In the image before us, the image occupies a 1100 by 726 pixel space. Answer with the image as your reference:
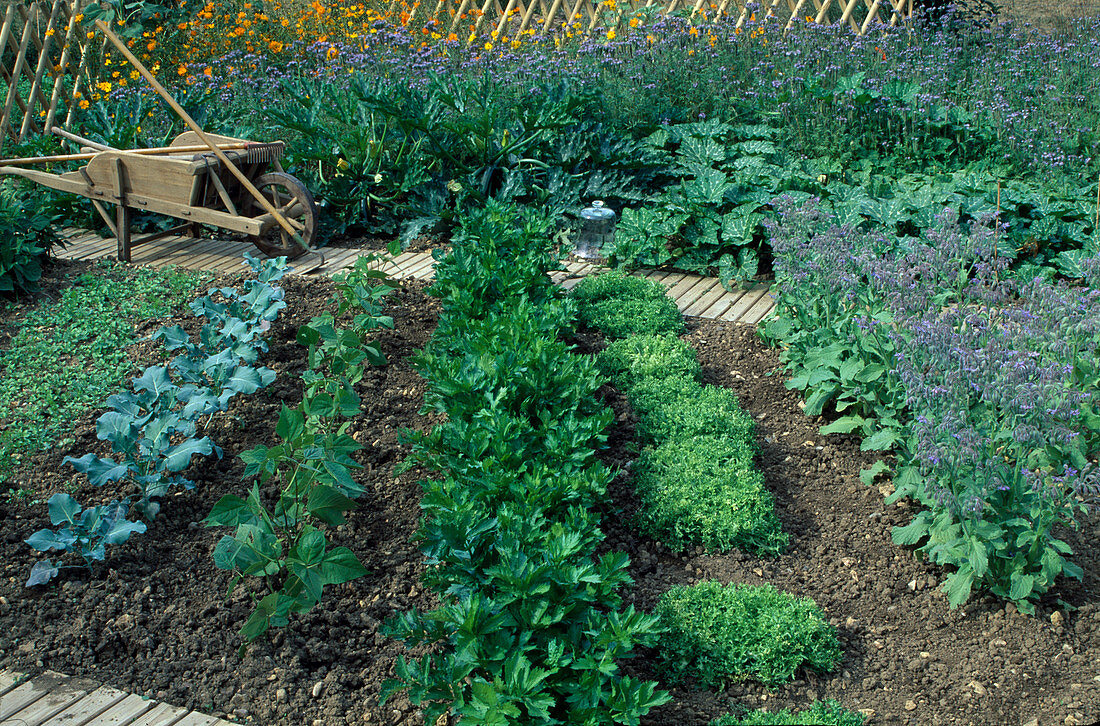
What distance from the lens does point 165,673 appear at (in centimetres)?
246

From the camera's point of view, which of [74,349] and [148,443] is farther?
[74,349]

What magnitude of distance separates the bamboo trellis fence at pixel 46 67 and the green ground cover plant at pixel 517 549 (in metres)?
6.14

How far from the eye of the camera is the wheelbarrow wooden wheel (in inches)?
227

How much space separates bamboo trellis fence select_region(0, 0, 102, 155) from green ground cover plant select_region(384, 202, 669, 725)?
614cm

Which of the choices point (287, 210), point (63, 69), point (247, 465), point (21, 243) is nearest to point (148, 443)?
point (247, 465)

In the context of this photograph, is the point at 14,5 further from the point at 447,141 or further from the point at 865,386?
the point at 865,386

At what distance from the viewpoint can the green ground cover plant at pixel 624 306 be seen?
4484 millimetres

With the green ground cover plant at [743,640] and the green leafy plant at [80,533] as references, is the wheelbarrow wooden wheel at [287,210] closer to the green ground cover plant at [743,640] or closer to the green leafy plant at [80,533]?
the green leafy plant at [80,533]

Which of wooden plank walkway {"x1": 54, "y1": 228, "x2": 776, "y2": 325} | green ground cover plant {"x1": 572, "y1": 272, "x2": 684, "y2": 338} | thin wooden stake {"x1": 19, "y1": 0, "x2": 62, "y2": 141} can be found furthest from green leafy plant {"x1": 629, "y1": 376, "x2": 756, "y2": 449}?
thin wooden stake {"x1": 19, "y1": 0, "x2": 62, "y2": 141}

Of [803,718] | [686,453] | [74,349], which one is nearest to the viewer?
[803,718]

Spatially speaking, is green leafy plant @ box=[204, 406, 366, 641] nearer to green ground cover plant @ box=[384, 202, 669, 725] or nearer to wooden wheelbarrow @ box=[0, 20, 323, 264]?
green ground cover plant @ box=[384, 202, 669, 725]

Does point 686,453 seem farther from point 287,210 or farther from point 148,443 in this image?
point 287,210

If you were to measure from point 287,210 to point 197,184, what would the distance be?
0.58 m

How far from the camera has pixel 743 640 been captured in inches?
96.9
